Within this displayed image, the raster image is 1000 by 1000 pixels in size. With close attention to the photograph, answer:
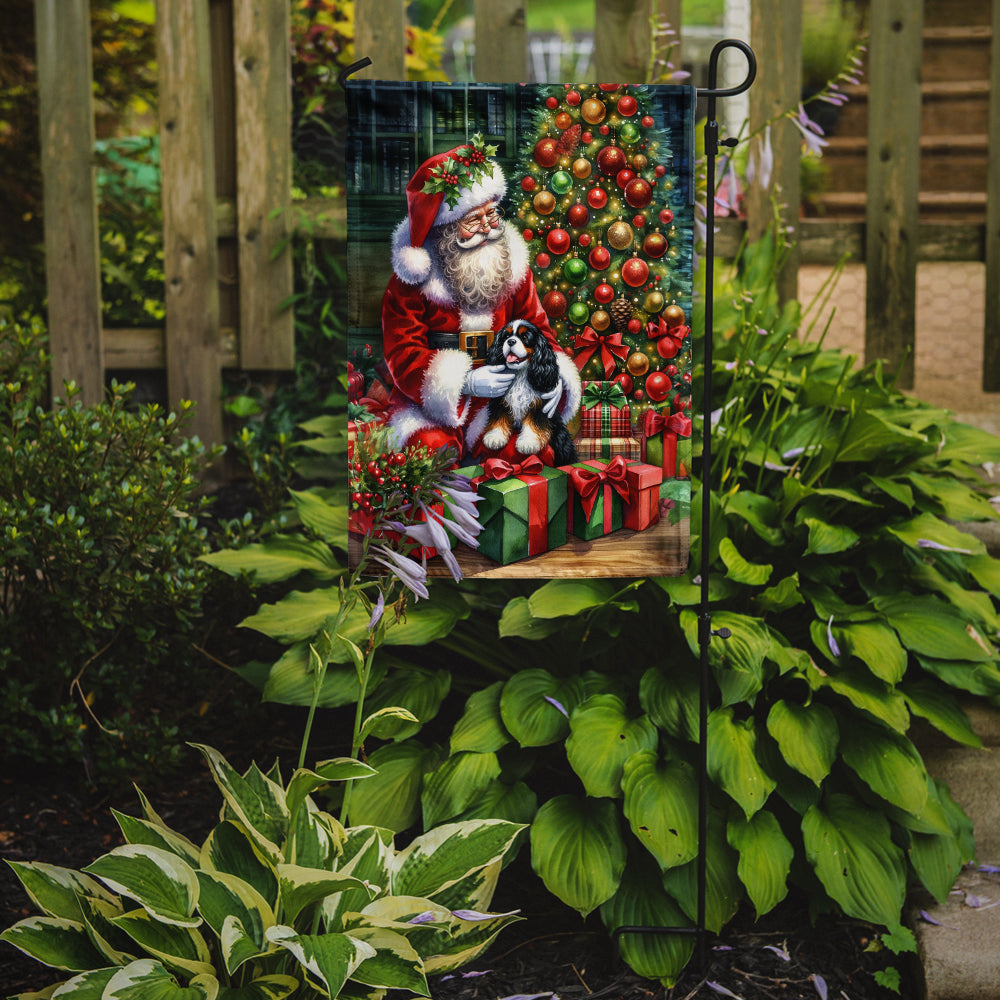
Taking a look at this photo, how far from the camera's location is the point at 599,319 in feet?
5.74

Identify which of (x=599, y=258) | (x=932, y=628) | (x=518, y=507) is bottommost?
(x=932, y=628)

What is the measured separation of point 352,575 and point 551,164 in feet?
2.46

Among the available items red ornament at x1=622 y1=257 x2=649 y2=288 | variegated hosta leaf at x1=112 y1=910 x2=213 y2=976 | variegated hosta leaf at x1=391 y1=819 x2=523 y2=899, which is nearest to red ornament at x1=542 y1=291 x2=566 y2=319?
red ornament at x1=622 y1=257 x2=649 y2=288

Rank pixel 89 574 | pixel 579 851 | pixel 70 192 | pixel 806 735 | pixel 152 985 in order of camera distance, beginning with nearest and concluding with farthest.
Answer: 1. pixel 152 985
2. pixel 579 851
3. pixel 806 735
4. pixel 89 574
5. pixel 70 192

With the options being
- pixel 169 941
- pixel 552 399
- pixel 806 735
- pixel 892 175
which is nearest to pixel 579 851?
pixel 806 735

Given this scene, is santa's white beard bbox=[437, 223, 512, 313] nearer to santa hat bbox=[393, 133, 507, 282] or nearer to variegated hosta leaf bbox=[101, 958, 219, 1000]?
santa hat bbox=[393, 133, 507, 282]

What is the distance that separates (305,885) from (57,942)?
1.34ft

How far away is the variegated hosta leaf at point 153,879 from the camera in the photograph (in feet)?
5.00

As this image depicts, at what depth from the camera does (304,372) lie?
3426 millimetres

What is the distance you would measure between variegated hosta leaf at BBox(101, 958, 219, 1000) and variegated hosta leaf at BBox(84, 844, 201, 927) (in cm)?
7

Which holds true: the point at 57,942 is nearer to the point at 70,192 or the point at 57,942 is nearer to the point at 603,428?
the point at 603,428

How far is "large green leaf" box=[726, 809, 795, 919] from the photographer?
1.88 m

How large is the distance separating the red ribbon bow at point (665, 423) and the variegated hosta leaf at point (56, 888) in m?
1.17

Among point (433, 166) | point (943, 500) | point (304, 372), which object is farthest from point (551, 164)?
point (304, 372)
